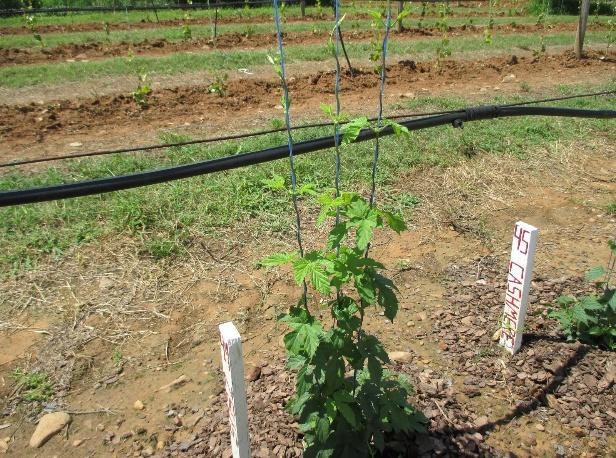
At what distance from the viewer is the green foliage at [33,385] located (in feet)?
8.10

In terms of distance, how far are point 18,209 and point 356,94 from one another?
4.24 metres

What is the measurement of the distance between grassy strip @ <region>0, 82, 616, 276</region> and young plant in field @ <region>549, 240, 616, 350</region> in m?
1.62

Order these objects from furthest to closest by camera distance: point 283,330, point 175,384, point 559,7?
point 559,7 → point 283,330 → point 175,384

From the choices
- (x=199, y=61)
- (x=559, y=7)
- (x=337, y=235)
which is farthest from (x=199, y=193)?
(x=559, y=7)

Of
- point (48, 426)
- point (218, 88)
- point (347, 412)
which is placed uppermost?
point (218, 88)

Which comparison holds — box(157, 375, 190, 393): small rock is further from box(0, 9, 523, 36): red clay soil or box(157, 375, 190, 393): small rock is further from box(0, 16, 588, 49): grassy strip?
box(0, 9, 523, 36): red clay soil

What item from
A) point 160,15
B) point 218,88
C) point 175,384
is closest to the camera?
point 175,384

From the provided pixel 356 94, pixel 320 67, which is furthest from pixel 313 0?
pixel 356 94

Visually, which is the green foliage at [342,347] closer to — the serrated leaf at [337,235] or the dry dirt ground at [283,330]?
the serrated leaf at [337,235]

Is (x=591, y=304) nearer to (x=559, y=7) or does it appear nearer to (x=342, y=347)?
(x=342, y=347)

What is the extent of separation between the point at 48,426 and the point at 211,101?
181 inches

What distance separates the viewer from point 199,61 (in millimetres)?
8180

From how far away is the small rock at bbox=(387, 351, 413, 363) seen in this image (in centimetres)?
257

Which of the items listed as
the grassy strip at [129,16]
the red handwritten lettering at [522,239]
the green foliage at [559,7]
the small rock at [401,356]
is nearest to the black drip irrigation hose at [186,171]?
the red handwritten lettering at [522,239]
